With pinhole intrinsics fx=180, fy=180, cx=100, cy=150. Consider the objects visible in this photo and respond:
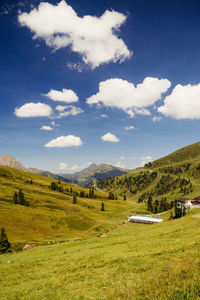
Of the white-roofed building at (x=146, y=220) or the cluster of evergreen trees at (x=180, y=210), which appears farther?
the white-roofed building at (x=146, y=220)

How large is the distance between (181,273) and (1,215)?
104 meters

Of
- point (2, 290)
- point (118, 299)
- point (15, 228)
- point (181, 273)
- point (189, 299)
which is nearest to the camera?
point (189, 299)

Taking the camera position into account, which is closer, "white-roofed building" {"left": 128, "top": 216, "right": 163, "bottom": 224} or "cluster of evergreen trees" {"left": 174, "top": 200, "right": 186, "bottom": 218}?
"cluster of evergreen trees" {"left": 174, "top": 200, "right": 186, "bottom": 218}

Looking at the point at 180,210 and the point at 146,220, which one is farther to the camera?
the point at 146,220

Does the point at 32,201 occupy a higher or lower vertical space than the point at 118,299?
lower

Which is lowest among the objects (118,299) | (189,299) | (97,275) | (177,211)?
(177,211)

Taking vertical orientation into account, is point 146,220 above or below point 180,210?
below

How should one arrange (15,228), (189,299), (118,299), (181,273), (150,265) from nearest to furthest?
(189,299) < (118,299) < (181,273) < (150,265) < (15,228)

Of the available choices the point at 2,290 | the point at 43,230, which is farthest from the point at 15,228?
the point at 2,290

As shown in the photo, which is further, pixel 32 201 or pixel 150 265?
pixel 32 201

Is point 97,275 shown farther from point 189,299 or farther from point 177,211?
point 177,211

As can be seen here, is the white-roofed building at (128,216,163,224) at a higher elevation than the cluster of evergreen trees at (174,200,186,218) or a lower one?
lower

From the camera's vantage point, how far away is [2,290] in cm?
1920

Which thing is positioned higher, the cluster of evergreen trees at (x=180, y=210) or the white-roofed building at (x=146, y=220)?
the cluster of evergreen trees at (x=180, y=210)
